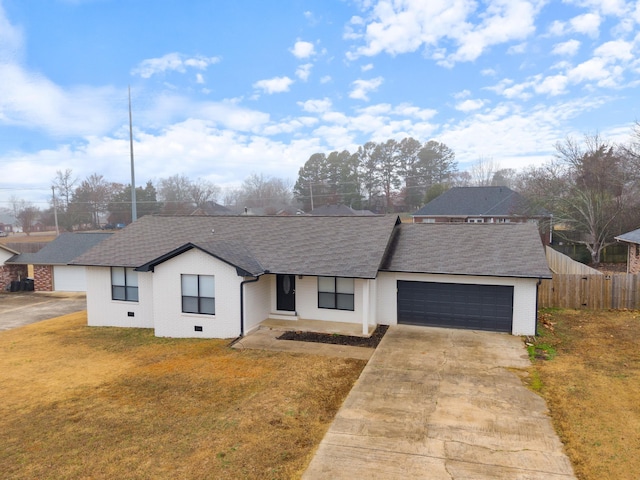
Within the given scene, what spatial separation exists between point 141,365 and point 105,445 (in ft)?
15.0

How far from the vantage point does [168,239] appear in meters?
17.4

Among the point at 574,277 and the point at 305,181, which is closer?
the point at 574,277

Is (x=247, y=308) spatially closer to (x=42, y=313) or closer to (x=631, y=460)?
(x=631, y=460)

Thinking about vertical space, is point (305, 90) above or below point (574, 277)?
above

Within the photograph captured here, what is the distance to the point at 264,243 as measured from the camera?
16328 millimetres

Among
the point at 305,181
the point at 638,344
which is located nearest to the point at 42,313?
the point at 638,344

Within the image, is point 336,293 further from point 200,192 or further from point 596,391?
point 200,192

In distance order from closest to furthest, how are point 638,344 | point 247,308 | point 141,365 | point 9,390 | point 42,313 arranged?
point 9,390, point 141,365, point 638,344, point 247,308, point 42,313

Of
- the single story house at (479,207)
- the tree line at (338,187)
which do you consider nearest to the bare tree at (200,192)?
the tree line at (338,187)

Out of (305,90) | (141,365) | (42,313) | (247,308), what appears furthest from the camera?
(305,90)

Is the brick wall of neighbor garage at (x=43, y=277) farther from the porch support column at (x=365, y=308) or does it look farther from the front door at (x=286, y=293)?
the porch support column at (x=365, y=308)

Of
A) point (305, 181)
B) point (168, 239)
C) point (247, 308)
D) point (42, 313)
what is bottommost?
point (42, 313)

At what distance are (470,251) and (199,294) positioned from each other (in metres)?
10.1

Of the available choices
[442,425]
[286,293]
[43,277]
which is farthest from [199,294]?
[43,277]
